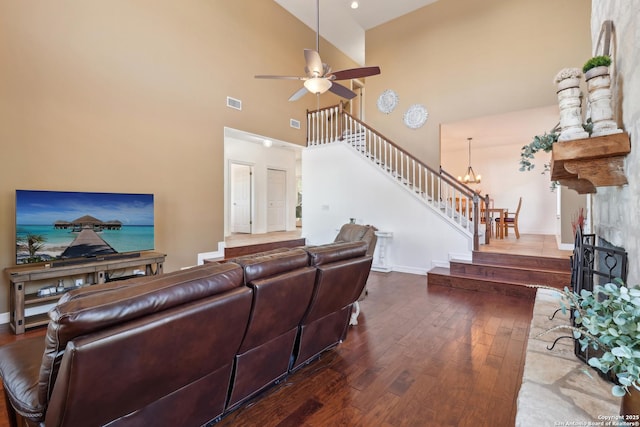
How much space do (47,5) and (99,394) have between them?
15.9 ft

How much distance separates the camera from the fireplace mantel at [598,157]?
148cm

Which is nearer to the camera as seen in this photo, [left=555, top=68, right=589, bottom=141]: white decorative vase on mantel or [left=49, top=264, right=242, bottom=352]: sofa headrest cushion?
[left=49, top=264, right=242, bottom=352]: sofa headrest cushion

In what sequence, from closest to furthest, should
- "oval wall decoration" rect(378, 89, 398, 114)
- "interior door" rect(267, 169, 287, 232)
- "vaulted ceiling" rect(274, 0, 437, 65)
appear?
"vaulted ceiling" rect(274, 0, 437, 65), "oval wall decoration" rect(378, 89, 398, 114), "interior door" rect(267, 169, 287, 232)

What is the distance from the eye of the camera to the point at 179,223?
16.1 ft

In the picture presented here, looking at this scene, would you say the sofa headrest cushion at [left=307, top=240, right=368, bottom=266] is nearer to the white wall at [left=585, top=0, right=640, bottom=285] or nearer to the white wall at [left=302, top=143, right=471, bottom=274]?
the white wall at [left=585, top=0, right=640, bottom=285]

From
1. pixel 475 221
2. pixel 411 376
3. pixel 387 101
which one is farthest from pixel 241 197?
pixel 411 376

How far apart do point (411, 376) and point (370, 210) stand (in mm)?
4187

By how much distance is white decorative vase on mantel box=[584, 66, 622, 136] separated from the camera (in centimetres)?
153

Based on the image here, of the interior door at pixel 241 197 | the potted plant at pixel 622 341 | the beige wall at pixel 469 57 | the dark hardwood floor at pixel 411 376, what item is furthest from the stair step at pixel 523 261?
the interior door at pixel 241 197

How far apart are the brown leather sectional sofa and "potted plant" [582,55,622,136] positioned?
1.77 metres

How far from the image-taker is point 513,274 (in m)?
4.39

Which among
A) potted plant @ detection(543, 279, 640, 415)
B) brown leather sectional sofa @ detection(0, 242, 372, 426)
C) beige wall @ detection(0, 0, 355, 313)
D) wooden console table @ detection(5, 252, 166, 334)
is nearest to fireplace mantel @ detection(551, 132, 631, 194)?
potted plant @ detection(543, 279, 640, 415)

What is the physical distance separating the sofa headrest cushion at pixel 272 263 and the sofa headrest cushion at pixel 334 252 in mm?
80

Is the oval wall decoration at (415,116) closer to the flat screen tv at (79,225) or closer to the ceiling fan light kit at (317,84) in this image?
the ceiling fan light kit at (317,84)
